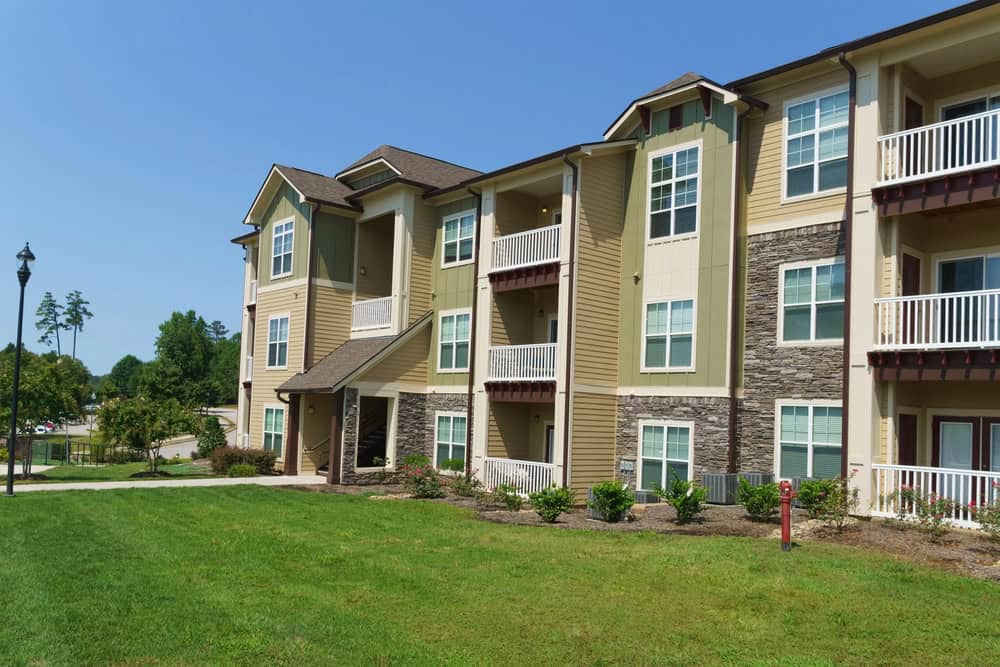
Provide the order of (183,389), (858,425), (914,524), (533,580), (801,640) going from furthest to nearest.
A: (183,389)
(858,425)
(914,524)
(533,580)
(801,640)

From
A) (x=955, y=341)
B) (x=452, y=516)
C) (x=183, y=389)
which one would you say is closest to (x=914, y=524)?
(x=955, y=341)

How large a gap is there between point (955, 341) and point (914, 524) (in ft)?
10.9

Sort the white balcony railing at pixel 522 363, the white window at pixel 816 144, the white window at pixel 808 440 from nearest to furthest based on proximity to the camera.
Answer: the white window at pixel 808 440, the white window at pixel 816 144, the white balcony railing at pixel 522 363

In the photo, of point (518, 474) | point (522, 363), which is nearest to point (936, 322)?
point (522, 363)

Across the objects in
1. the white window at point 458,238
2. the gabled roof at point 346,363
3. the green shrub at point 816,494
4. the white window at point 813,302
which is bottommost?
the green shrub at point 816,494

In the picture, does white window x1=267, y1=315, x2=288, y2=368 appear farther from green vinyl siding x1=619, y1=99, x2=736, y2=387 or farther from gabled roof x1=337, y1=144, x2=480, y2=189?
green vinyl siding x1=619, y1=99, x2=736, y2=387

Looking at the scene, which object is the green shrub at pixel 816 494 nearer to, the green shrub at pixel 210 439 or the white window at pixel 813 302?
the white window at pixel 813 302

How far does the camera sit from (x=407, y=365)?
2514 centimetres

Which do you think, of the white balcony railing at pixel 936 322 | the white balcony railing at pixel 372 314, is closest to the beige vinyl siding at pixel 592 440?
the white balcony railing at pixel 936 322

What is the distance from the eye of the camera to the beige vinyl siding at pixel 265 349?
90.4ft

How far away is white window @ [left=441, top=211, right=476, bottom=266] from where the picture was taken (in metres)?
24.7

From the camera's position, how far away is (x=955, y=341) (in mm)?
14430

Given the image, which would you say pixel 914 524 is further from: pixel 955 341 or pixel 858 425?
pixel 955 341

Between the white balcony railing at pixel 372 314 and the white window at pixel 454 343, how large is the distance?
77.3 inches
